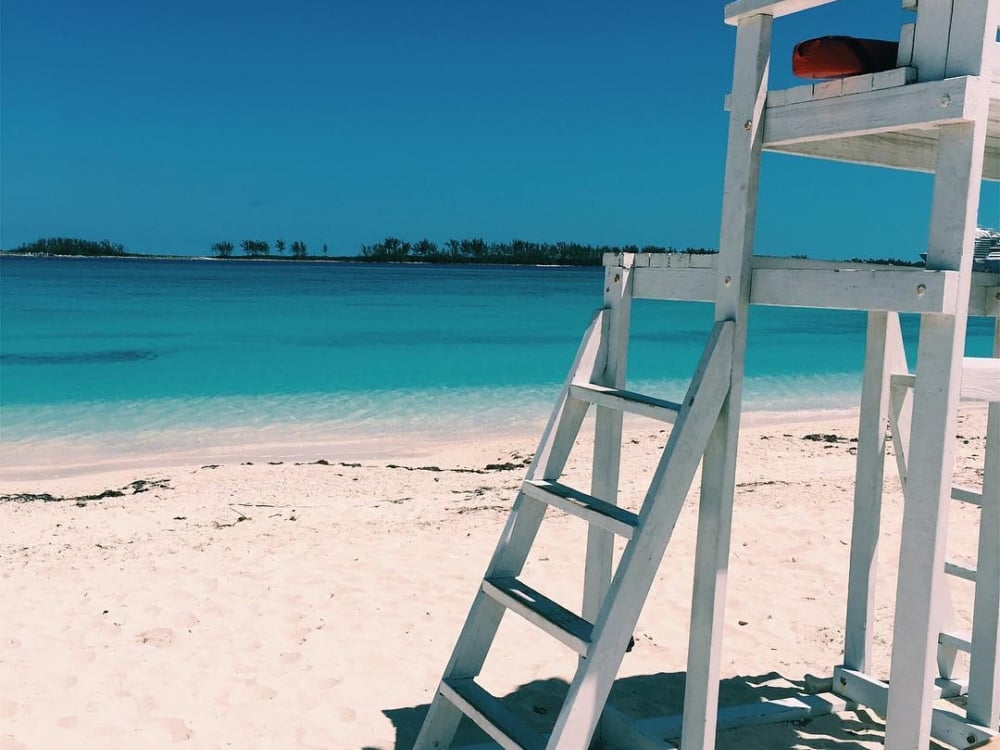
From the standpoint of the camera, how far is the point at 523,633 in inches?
194

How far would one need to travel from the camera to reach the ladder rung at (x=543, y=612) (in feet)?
8.98

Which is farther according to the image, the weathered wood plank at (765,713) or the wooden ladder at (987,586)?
the weathered wood plank at (765,713)

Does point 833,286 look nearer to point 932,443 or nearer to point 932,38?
point 932,443

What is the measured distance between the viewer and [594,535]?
134 inches

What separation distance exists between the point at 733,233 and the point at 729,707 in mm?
2190

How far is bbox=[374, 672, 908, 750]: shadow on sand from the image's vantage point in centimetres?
370

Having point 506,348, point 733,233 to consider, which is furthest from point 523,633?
point 506,348

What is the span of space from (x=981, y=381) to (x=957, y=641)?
1693 mm

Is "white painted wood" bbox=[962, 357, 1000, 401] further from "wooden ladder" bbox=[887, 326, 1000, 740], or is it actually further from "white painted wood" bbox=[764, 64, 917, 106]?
"white painted wood" bbox=[764, 64, 917, 106]

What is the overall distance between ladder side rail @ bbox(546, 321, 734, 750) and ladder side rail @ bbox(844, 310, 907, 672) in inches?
48.6

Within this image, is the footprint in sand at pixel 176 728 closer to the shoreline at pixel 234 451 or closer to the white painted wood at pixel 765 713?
the white painted wood at pixel 765 713

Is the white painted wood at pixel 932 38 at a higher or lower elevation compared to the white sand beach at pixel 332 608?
higher

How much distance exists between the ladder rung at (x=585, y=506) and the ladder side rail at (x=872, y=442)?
4.16ft

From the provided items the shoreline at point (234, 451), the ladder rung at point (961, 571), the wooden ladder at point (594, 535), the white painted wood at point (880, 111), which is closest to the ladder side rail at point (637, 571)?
the wooden ladder at point (594, 535)
